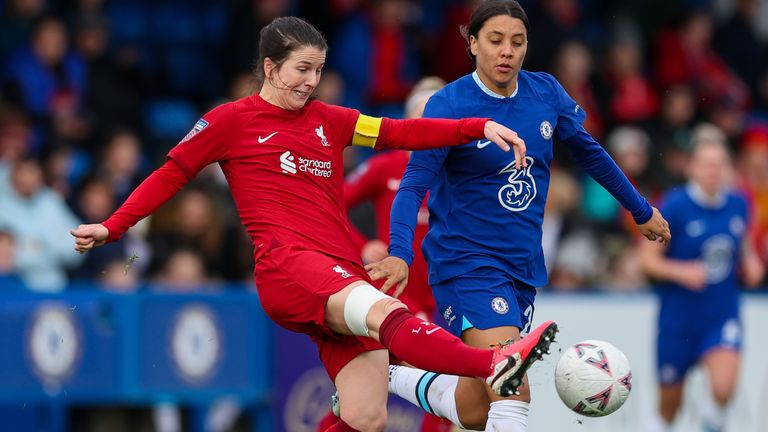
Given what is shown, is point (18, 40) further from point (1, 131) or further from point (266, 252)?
point (266, 252)

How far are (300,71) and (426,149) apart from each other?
0.70m

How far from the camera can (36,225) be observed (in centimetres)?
1166

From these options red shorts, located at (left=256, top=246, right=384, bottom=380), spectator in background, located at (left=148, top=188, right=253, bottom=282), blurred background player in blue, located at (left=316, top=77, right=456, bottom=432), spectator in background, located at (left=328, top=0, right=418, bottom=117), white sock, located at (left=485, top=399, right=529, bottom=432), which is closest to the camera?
red shorts, located at (left=256, top=246, right=384, bottom=380)

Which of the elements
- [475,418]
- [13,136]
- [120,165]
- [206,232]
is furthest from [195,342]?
[475,418]

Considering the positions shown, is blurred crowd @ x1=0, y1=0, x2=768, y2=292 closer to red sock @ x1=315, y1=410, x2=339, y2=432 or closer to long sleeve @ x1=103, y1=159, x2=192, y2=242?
red sock @ x1=315, y1=410, x2=339, y2=432

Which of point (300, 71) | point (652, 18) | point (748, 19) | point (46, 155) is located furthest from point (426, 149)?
point (748, 19)

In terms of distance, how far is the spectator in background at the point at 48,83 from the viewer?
42.3 ft

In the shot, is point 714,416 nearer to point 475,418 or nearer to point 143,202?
point 475,418

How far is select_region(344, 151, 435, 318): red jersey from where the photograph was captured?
8.96m

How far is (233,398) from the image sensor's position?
11242 mm

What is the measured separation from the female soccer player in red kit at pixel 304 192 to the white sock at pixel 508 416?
0.55 m

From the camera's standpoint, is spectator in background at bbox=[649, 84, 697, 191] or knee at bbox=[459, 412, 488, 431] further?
spectator in background at bbox=[649, 84, 697, 191]

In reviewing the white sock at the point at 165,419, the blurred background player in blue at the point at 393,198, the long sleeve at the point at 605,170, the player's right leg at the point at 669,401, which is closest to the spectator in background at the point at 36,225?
the white sock at the point at 165,419

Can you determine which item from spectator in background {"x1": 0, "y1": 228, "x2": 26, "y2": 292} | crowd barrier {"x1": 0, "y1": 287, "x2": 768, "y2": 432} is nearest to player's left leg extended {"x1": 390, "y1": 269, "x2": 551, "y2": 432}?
crowd barrier {"x1": 0, "y1": 287, "x2": 768, "y2": 432}
